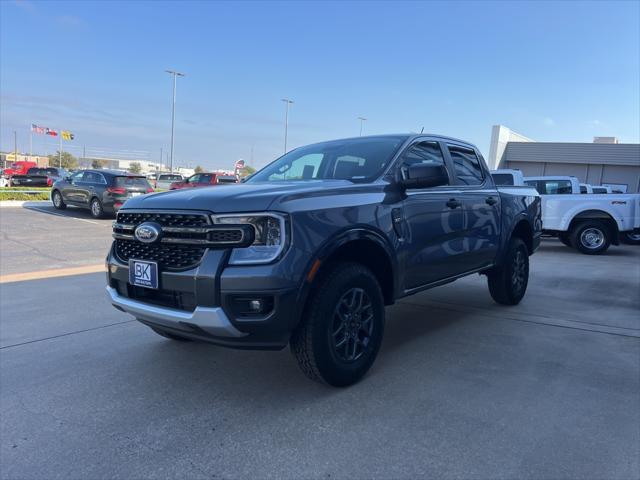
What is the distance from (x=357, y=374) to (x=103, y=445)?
1656 mm

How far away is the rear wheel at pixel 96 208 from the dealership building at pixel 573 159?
27601 millimetres

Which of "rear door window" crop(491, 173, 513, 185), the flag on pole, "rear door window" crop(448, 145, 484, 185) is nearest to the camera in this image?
"rear door window" crop(448, 145, 484, 185)

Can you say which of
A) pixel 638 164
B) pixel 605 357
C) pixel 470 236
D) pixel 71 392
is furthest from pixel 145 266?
pixel 638 164

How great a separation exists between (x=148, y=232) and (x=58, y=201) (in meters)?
16.6

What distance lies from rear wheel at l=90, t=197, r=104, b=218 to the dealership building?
2760 centimetres

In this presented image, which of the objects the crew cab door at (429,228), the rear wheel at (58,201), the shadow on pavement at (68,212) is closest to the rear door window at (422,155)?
the crew cab door at (429,228)

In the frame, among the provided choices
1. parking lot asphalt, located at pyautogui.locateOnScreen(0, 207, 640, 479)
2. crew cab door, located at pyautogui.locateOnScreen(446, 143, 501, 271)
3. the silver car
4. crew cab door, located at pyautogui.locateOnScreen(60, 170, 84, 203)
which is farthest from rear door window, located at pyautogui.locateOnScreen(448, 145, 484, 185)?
the silver car

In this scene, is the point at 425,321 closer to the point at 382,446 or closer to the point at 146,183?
the point at 382,446

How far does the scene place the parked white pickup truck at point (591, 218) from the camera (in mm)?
11828

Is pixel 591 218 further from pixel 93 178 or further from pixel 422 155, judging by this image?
pixel 93 178

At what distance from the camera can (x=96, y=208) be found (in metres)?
15.8

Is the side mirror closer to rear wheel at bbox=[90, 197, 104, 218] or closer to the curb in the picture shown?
rear wheel at bbox=[90, 197, 104, 218]

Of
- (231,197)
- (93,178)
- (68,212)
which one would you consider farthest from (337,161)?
(68,212)

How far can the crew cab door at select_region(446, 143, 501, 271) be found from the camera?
4.82 meters
